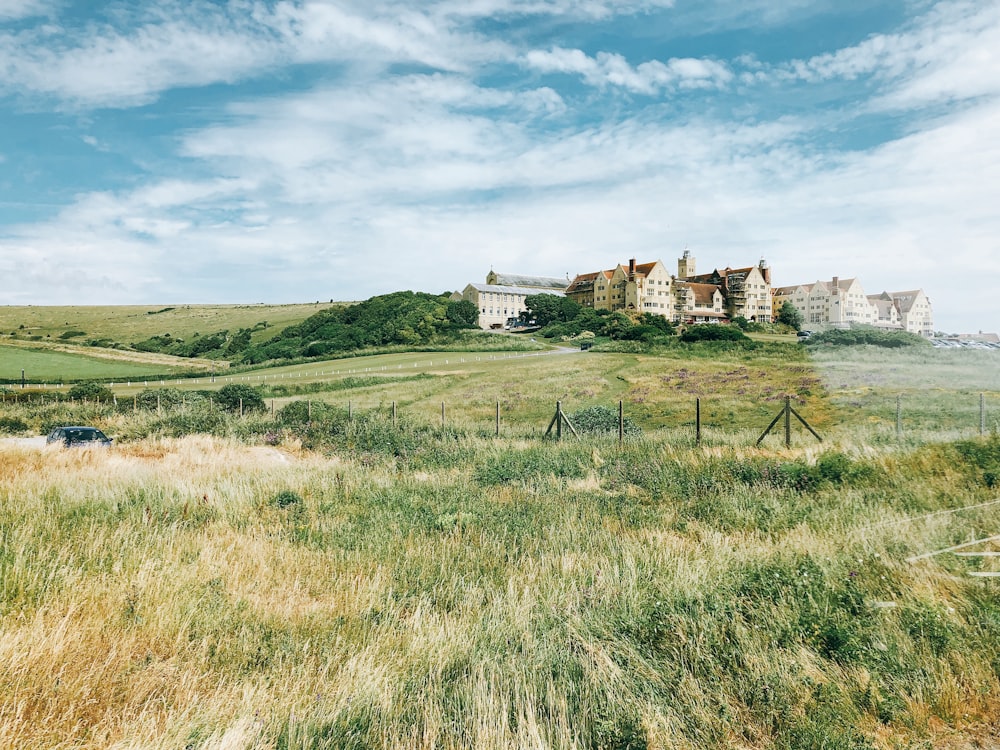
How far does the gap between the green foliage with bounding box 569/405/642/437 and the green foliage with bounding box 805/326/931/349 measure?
73.4ft

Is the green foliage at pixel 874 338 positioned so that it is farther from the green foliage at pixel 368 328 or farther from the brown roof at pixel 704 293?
the brown roof at pixel 704 293

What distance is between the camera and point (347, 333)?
101250mm

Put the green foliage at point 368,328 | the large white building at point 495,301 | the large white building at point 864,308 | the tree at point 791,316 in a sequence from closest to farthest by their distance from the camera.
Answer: the large white building at point 864,308
the tree at point 791,316
the green foliage at point 368,328
the large white building at point 495,301

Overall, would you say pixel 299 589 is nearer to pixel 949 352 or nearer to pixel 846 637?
pixel 846 637

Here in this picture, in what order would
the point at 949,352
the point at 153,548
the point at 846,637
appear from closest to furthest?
the point at 846,637, the point at 153,548, the point at 949,352

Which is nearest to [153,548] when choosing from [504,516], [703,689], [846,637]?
[504,516]

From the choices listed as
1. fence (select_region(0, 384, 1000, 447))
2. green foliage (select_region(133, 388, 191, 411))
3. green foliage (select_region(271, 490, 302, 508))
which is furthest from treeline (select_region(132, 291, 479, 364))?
green foliage (select_region(271, 490, 302, 508))

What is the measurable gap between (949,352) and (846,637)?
37.2 meters

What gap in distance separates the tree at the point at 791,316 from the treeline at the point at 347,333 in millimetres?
55227

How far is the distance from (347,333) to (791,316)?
72.5 meters

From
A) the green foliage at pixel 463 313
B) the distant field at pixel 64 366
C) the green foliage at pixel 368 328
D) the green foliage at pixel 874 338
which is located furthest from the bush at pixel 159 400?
the green foliage at pixel 463 313

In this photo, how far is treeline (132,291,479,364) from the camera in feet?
314

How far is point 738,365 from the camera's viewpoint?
162ft

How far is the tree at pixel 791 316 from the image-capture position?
5534cm
